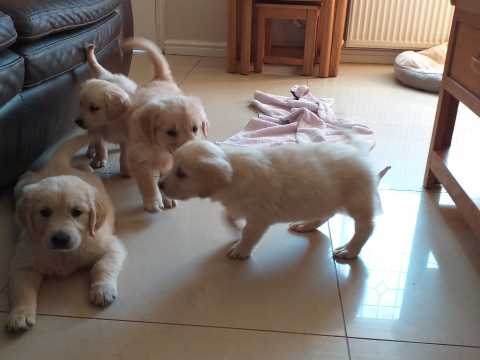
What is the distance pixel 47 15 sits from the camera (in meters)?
1.89

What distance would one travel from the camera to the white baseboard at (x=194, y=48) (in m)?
4.34

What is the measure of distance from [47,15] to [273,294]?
1.37 meters

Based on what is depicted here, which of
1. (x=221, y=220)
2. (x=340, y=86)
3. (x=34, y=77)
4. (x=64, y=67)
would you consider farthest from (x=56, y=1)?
(x=340, y=86)

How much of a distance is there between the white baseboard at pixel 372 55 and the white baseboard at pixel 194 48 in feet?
3.51

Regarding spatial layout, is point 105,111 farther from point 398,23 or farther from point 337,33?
point 398,23

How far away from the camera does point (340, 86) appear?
11.4ft

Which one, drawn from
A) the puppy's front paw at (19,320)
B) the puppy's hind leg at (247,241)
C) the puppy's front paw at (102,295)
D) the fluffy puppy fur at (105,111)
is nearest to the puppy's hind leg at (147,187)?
the fluffy puppy fur at (105,111)

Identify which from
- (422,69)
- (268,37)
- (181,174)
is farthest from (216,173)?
(268,37)

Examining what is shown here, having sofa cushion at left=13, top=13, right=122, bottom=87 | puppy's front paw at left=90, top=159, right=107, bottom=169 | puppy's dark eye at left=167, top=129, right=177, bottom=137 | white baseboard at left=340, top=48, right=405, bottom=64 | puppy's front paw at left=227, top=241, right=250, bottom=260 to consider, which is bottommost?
white baseboard at left=340, top=48, right=405, bottom=64

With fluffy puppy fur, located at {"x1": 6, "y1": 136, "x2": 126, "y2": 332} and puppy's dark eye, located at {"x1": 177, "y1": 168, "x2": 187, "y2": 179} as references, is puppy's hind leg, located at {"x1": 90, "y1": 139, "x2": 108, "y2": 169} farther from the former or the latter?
puppy's dark eye, located at {"x1": 177, "y1": 168, "x2": 187, "y2": 179}

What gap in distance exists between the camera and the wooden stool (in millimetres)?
3543

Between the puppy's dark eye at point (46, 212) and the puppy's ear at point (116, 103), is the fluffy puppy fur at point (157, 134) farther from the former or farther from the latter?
the puppy's dark eye at point (46, 212)

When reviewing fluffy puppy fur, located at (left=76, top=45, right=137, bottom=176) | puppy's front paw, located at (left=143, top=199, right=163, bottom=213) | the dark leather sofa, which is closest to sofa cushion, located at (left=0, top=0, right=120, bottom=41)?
the dark leather sofa

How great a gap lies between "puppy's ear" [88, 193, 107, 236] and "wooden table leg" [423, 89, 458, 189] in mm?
1299
